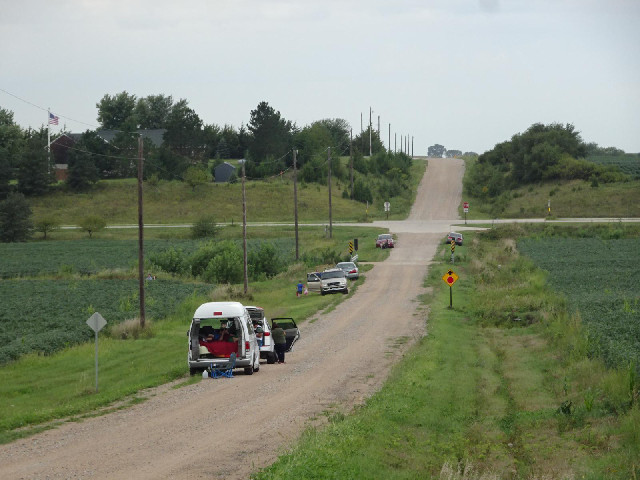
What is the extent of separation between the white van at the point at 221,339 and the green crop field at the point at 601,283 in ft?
35.4

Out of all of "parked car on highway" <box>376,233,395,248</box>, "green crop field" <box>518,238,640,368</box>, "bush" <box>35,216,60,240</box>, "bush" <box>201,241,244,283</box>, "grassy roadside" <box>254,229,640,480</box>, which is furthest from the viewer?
"bush" <box>35,216,60,240</box>

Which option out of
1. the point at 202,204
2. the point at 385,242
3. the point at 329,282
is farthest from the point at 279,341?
the point at 202,204

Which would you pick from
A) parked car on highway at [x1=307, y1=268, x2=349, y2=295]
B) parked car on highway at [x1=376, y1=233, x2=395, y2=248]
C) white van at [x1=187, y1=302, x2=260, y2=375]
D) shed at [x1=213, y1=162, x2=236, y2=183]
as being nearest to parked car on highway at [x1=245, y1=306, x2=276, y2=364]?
white van at [x1=187, y1=302, x2=260, y2=375]

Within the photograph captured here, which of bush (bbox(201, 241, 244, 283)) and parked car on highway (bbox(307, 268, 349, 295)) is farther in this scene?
bush (bbox(201, 241, 244, 283))

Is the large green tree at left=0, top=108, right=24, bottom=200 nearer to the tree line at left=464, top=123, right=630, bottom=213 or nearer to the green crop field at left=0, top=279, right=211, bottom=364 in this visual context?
the green crop field at left=0, top=279, right=211, bottom=364

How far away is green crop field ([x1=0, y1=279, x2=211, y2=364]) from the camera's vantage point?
34431mm

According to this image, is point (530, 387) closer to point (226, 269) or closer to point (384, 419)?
point (384, 419)

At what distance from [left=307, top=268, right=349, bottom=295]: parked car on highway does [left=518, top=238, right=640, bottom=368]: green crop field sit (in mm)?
12808

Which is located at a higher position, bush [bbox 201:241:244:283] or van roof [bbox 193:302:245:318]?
van roof [bbox 193:302:245:318]

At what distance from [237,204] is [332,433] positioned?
102561 mm

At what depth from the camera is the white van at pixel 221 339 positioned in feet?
84.5

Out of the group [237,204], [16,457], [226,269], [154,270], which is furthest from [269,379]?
[237,204]

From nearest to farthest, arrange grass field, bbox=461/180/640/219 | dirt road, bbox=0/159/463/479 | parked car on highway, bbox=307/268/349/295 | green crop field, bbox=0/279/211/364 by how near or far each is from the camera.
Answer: dirt road, bbox=0/159/463/479 → green crop field, bbox=0/279/211/364 → parked car on highway, bbox=307/268/349/295 → grass field, bbox=461/180/640/219

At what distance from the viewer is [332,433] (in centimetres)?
1700
